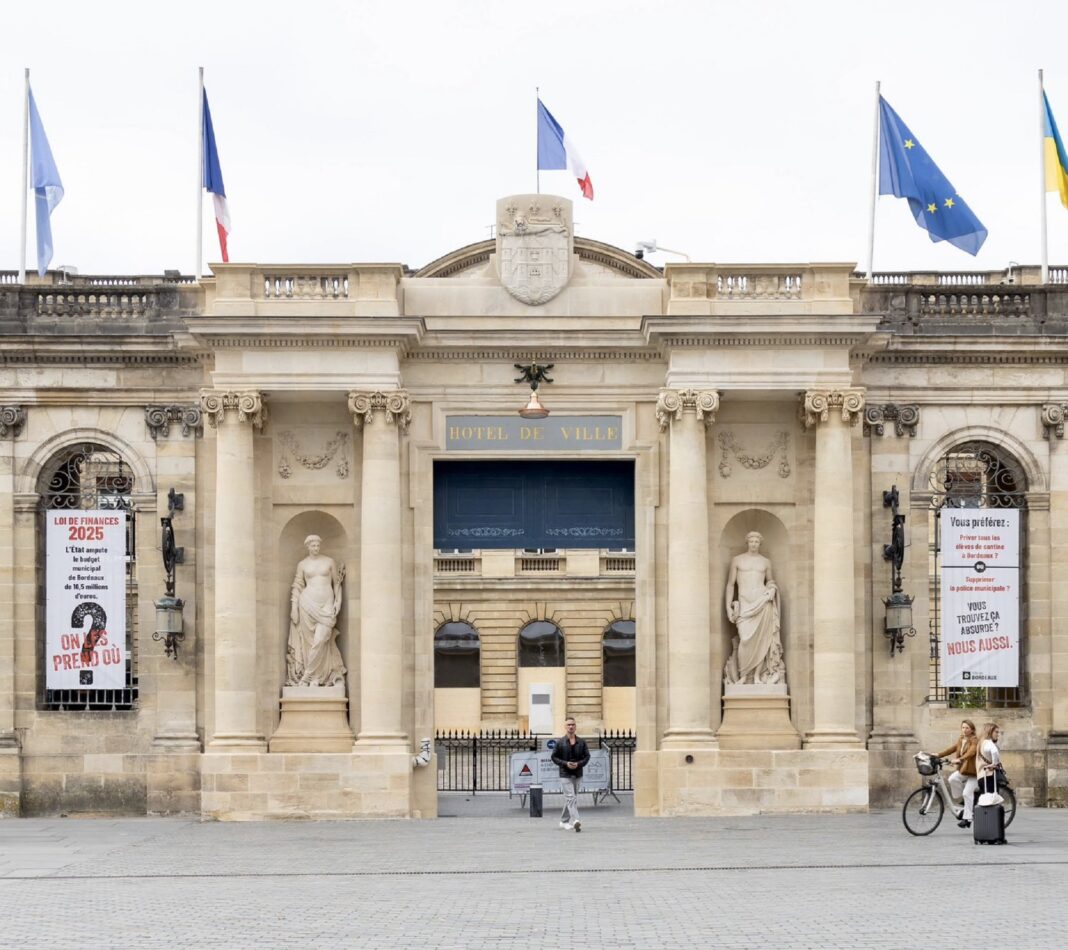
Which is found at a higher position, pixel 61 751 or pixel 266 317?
pixel 266 317

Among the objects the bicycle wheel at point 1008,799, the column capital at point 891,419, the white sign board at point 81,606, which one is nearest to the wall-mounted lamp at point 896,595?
the column capital at point 891,419

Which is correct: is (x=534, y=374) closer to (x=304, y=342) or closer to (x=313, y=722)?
(x=304, y=342)

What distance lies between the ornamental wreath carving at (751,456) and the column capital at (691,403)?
918 mm

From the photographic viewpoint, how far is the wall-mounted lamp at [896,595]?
A: 31594 millimetres

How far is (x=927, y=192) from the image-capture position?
113 feet

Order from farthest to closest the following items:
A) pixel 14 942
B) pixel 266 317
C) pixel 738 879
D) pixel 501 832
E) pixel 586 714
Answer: pixel 586 714, pixel 266 317, pixel 501 832, pixel 738 879, pixel 14 942

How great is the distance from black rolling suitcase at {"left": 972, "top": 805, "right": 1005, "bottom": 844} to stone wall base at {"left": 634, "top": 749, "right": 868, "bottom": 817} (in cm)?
586

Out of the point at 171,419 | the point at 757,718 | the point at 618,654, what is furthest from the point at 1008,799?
the point at 618,654

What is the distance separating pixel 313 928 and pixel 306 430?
596 inches

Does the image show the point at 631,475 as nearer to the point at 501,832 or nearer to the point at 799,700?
the point at 799,700

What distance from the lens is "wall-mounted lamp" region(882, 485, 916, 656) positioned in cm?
3159

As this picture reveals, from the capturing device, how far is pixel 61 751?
31.9 meters

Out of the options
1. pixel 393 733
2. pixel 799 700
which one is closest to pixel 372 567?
pixel 393 733

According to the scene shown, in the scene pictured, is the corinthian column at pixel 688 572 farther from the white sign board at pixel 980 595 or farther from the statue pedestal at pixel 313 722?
the statue pedestal at pixel 313 722
